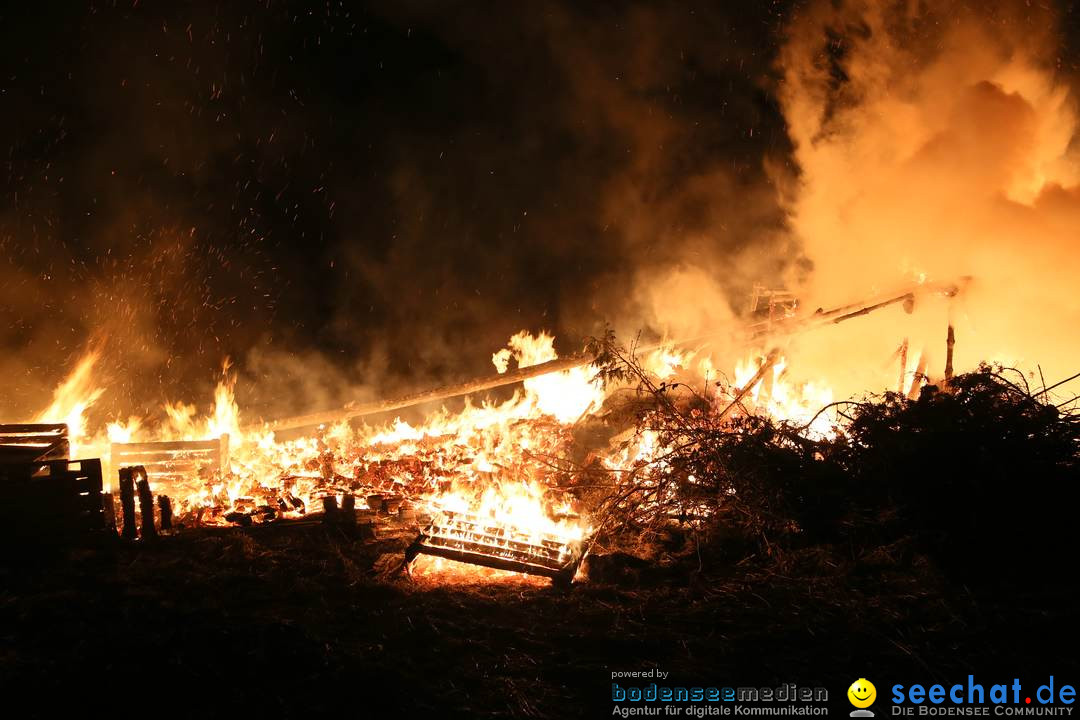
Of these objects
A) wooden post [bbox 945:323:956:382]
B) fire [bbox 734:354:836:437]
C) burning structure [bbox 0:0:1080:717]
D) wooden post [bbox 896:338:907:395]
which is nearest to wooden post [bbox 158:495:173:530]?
burning structure [bbox 0:0:1080:717]

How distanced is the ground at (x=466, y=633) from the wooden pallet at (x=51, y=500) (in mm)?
324

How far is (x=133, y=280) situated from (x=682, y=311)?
13.5 meters

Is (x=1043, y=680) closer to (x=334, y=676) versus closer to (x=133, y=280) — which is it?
(x=334, y=676)

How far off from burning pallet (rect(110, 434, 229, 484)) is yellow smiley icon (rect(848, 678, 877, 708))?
26.7 feet

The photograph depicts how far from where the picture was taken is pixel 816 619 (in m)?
4.59

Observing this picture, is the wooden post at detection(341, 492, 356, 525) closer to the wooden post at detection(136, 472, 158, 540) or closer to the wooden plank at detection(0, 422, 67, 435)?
the wooden post at detection(136, 472, 158, 540)

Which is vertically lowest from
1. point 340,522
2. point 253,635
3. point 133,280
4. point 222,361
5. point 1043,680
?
point 1043,680

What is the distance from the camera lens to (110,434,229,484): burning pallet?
849cm

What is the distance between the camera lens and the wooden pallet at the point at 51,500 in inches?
232

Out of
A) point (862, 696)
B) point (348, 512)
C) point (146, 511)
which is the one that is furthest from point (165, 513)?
point (862, 696)

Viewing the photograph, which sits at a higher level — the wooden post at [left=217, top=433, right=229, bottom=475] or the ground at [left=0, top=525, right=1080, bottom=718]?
the wooden post at [left=217, top=433, right=229, bottom=475]

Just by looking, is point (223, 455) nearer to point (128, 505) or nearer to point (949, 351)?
point (128, 505)

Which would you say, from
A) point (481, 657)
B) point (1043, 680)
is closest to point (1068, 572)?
point (1043, 680)

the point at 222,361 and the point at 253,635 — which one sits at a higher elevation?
the point at 222,361
